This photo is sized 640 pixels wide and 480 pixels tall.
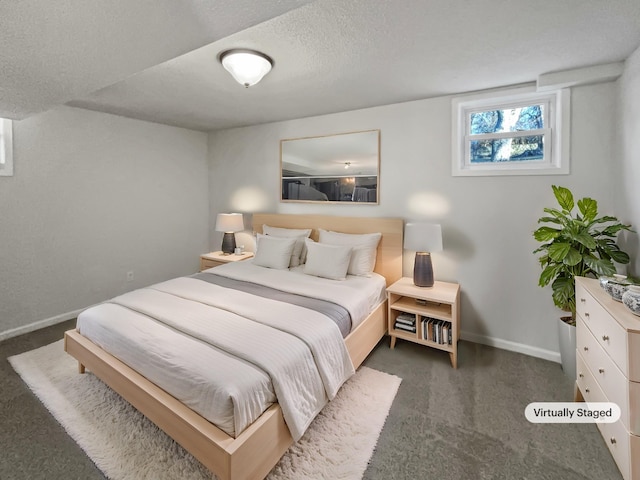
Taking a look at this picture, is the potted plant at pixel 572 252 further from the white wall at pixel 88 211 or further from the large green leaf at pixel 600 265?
the white wall at pixel 88 211

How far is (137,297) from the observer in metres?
2.41

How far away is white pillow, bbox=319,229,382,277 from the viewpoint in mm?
3080

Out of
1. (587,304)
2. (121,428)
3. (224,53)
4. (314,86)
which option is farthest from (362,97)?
(121,428)

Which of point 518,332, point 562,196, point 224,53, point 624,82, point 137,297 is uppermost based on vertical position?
point 224,53

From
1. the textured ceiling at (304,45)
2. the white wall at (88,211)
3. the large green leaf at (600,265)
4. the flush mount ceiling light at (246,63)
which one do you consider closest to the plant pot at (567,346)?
the large green leaf at (600,265)

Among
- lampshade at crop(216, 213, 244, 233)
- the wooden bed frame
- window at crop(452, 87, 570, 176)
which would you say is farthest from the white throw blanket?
window at crop(452, 87, 570, 176)

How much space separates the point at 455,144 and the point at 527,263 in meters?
1.25

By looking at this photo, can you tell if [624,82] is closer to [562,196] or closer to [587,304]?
[562,196]

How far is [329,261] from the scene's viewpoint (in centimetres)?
297

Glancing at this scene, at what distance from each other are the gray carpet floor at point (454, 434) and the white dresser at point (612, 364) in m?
0.20

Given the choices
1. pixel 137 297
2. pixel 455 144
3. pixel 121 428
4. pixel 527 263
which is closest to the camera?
pixel 121 428

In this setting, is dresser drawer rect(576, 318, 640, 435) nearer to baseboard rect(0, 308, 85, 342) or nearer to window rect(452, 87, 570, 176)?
window rect(452, 87, 570, 176)

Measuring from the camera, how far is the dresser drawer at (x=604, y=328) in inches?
56.0

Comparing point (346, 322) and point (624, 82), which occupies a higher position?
point (624, 82)
